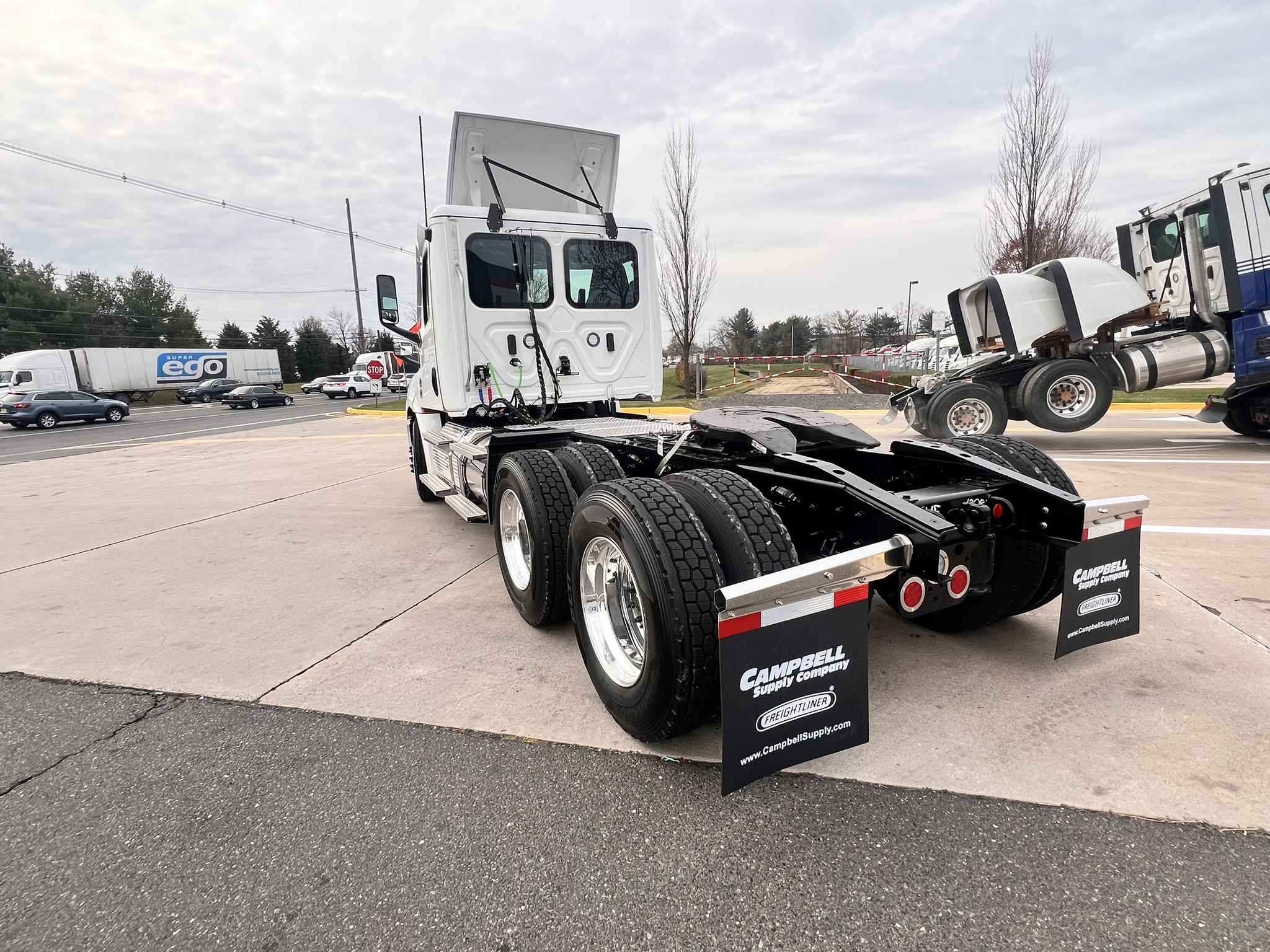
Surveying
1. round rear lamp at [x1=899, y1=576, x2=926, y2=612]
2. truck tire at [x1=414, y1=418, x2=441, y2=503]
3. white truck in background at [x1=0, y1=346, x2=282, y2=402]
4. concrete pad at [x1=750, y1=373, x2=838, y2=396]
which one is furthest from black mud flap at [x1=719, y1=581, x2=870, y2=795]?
white truck in background at [x1=0, y1=346, x2=282, y2=402]

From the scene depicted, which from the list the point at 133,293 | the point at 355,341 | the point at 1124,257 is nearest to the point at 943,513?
the point at 1124,257

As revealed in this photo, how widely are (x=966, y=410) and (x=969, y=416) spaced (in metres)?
0.10

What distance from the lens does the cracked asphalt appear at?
1.69 metres

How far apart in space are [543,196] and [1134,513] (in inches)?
213

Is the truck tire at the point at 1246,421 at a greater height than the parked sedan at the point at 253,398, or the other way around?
the parked sedan at the point at 253,398

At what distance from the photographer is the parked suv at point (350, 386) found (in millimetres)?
45406

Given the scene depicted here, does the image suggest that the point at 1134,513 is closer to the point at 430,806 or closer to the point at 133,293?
the point at 430,806

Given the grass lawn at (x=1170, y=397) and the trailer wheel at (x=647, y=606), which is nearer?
the trailer wheel at (x=647, y=606)

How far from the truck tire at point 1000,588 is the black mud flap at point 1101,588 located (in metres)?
0.19

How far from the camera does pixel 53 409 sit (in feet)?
81.5

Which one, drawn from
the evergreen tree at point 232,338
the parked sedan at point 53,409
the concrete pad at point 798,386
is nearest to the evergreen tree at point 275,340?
the evergreen tree at point 232,338

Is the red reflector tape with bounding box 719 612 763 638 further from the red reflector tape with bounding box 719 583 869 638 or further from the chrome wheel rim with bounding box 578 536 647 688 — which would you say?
the chrome wheel rim with bounding box 578 536 647 688

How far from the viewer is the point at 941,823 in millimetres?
2018

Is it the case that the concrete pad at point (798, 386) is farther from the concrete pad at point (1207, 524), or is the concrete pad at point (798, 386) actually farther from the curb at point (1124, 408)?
the concrete pad at point (1207, 524)
